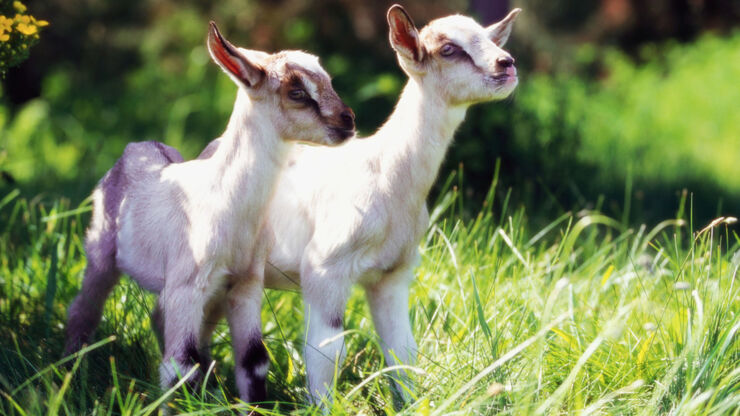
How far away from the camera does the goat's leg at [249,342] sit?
3506 millimetres

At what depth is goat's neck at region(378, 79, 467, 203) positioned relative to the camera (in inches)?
142

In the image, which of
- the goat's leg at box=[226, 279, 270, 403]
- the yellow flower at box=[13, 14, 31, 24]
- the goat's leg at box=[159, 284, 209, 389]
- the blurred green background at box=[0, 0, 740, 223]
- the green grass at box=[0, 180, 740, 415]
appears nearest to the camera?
the green grass at box=[0, 180, 740, 415]

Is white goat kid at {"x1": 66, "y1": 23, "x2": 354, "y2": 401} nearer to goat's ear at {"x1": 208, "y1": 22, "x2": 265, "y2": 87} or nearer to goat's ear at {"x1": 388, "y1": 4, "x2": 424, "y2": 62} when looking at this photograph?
goat's ear at {"x1": 208, "y1": 22, "x2": 265, "y2": 87}

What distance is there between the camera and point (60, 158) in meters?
8.44

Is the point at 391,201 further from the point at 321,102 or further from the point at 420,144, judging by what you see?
the point at 321,102

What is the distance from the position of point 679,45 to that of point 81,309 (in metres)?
12.2

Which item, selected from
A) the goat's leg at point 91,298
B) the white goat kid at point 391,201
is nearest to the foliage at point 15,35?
the goat's leg at point 91,298

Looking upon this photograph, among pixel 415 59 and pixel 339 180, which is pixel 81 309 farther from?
pixel 415 59

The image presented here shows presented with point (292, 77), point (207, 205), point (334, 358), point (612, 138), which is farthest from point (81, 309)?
point (612, 138)

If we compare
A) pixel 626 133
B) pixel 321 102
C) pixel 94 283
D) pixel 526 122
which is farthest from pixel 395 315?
pixel 626 133

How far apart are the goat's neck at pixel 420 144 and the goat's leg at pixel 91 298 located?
130 cm

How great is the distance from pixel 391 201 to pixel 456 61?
608 mm

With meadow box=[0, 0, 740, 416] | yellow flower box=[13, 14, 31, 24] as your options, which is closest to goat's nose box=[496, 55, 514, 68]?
meadow box=[0, 0, 740, 416]

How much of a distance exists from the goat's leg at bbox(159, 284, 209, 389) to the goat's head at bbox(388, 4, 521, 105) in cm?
123
